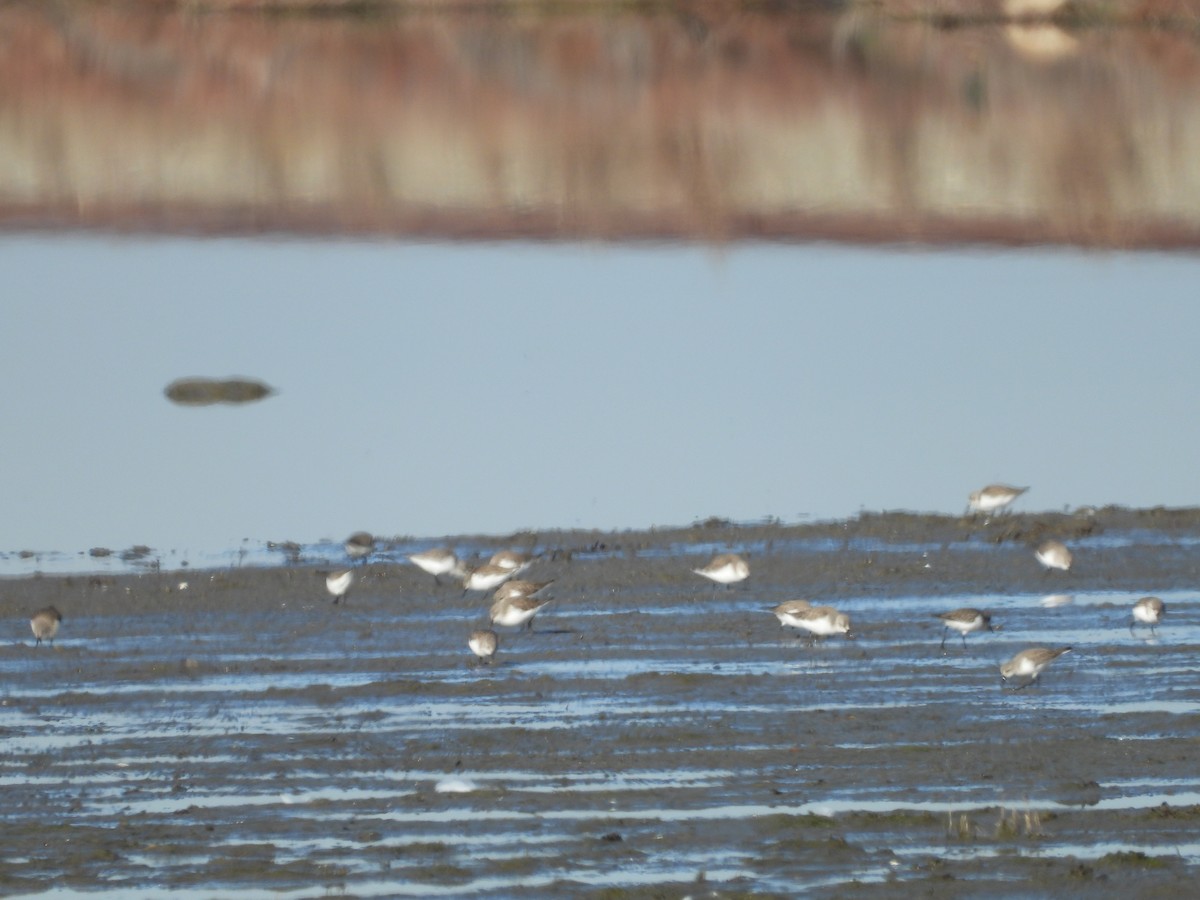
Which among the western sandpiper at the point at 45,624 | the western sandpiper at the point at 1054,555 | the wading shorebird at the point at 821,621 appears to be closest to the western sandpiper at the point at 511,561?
the wading shorebird at the point at 821,621

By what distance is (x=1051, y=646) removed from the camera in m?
11.6

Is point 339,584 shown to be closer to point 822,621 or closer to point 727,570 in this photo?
point 727,570

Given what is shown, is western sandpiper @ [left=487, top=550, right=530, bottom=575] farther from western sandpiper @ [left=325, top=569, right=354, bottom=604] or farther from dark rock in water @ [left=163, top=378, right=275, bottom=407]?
dark rock in water @ [left=163, top=378, right=275, bottom=407]

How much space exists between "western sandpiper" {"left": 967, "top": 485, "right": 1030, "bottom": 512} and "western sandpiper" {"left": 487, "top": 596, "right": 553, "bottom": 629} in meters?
3.81

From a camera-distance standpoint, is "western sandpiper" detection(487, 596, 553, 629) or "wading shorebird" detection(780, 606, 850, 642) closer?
"wading shorebird" detection(780, 606, 850, 642)

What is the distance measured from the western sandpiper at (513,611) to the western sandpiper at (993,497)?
3.81 meters


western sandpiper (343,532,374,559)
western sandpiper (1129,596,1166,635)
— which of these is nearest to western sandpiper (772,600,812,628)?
western sandpiper (1129,596,1166,635)

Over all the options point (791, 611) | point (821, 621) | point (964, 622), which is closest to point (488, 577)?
point (791, 611)

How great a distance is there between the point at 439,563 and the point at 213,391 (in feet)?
19.9

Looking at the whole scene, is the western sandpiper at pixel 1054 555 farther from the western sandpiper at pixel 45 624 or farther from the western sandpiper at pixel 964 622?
the western sandpiper at pixel 45 624

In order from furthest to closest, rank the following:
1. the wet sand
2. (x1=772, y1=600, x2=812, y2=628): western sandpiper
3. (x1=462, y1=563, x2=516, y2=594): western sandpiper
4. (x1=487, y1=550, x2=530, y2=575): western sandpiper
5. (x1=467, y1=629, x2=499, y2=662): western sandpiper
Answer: (x1=487, y1=550, x2=530, y2=575): western sandpiper < (x1=462, y1=563, x2=516, y2=594): western sandpiper < (x1=772, y1=600, x2=812, y2=628): western sandpiper < (x1=467, y1=629, x2=499, y2=662): western sandpiper < the wet sand

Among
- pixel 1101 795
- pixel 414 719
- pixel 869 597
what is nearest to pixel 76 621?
pixel 414 719

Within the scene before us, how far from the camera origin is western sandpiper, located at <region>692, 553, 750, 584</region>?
41.9ft

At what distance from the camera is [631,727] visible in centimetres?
995
